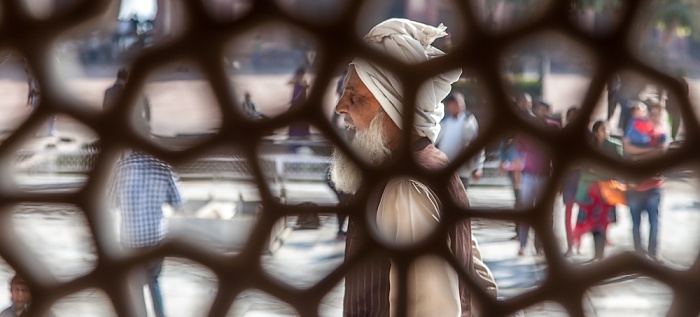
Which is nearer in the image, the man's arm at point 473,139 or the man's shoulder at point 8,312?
the man's arm at point 473,139

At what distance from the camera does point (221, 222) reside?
2.98 feet

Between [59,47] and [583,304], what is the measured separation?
671mm

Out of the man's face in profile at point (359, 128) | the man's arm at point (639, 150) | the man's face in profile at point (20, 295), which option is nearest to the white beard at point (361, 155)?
the man's face in profile at point (359, 128)

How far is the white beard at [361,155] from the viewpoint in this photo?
0.87 metres

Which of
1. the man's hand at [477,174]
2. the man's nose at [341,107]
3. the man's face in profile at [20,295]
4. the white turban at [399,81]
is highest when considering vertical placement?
the white turban at [399,81]

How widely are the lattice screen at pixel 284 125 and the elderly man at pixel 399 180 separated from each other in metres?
0.02

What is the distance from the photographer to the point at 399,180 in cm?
87

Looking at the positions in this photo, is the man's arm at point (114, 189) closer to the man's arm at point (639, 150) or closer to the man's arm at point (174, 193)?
the man's arm at point (174, 193)

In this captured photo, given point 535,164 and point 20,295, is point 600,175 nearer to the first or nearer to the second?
point 535,164

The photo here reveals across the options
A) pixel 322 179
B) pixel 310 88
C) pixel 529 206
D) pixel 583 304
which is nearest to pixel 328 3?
pixel 310 88

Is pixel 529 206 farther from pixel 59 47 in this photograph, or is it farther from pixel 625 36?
pixel 59 47

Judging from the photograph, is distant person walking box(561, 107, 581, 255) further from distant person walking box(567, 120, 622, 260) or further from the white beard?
the white beard

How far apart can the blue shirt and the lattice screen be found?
0.02 m

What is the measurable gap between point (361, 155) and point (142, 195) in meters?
0.29
